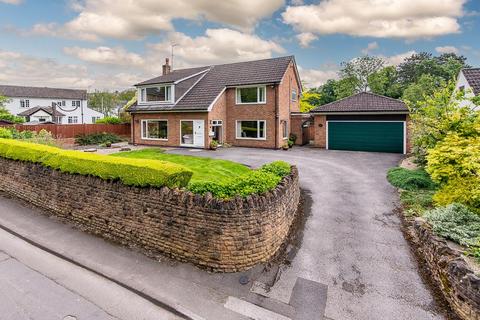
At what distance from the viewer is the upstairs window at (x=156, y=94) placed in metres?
25.0

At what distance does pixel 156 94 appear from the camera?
25.8m

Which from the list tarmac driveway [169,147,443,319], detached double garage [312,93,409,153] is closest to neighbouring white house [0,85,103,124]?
detached double garage [312,93,409,153]

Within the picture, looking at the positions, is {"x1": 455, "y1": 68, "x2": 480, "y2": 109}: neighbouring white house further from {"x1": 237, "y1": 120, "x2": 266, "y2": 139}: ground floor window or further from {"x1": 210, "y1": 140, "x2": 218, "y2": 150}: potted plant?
{"x1": 210, "y1": 140, "x2": 218, "y2": 150}: potted plant

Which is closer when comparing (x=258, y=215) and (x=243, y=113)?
(x=258, y=215)

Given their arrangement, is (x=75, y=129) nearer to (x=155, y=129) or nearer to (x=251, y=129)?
(x=155, y=129)

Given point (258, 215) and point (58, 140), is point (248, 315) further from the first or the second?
point (58, 140)

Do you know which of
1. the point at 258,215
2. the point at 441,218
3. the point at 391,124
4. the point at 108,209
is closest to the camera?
the point at 258,215

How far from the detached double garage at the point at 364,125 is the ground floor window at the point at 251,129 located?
4.50 m

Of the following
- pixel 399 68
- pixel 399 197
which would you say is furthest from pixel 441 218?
pixel 399 68

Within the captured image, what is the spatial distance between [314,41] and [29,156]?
23.6 metres

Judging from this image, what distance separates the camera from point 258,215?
6574 millimetres

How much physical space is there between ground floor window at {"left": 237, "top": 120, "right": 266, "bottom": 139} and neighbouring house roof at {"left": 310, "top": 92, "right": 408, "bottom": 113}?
181 inches

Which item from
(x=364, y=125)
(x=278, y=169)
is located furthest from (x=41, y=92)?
(x=278, y=169)

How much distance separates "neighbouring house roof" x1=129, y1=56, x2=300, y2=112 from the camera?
77.2ft
